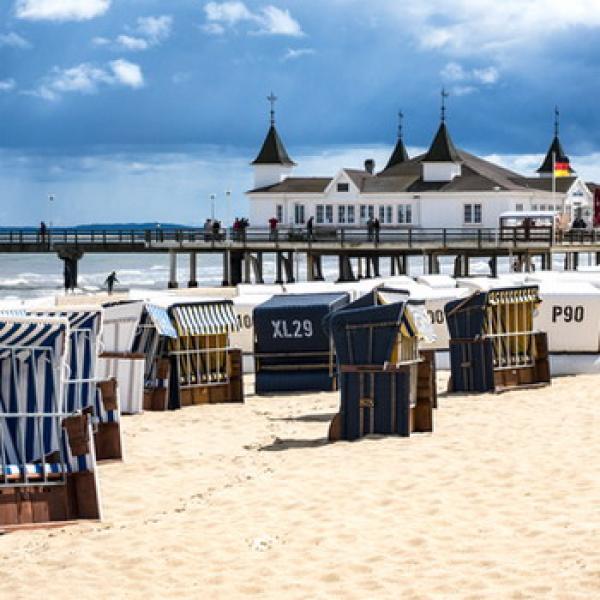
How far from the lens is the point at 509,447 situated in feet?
41.5

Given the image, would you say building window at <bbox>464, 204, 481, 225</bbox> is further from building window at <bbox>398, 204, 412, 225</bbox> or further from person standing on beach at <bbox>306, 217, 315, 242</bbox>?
person standing on beach at <bbox>306, 217, 315, 242</bbox>

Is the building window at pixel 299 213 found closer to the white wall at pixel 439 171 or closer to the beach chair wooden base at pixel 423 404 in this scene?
the white wall at pixel 439 171

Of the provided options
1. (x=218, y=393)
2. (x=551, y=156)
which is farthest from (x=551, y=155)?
(x=218, y=393)

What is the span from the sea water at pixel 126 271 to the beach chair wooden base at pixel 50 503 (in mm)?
57193

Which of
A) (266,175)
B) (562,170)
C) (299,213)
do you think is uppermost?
(562,170)

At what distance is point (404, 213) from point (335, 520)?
165 feet

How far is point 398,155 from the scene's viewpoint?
238ft

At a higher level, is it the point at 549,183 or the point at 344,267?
the point at 549,183

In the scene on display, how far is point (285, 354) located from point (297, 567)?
32.8ft

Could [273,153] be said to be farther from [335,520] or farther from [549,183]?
[335,520]

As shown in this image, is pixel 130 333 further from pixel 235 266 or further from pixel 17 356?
pixel 235 266

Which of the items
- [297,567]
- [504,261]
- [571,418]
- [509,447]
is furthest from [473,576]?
[504,261]

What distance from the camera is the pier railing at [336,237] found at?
53.7m

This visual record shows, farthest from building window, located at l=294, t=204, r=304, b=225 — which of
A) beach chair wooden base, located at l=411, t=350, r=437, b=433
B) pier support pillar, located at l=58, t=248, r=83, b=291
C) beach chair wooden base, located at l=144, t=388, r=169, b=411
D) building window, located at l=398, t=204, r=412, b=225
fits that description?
beach chair wooden base, located at l=411, t=350, r=437, b=433
